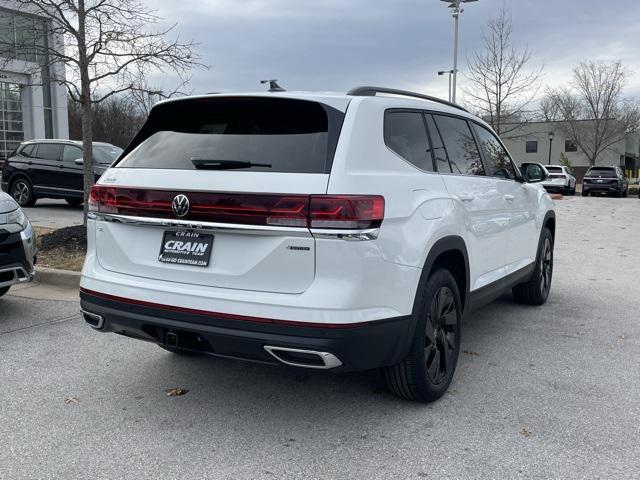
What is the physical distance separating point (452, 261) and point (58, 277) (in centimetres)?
488

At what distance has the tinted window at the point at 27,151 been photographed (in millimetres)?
14656

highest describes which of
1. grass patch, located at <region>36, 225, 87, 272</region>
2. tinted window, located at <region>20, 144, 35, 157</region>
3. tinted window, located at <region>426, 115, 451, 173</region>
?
tinted window, located at <region>20, 144, 35, 157</region>

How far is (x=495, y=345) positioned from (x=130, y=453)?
9.89 feet

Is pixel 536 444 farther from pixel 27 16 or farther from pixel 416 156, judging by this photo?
pixel 27 16

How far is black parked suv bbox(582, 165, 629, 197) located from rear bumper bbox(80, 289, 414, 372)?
30769mm

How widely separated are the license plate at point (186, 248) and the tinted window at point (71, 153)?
12.0 m

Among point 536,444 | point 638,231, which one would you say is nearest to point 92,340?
point 536,444

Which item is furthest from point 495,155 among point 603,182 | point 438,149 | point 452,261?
point 603,182

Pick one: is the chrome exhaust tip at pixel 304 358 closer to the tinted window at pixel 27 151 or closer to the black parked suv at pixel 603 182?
the tinted window at pixel 27 151

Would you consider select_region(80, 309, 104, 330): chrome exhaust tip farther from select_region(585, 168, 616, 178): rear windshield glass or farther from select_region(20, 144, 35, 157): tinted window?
select_region(585, 168, 616, 178): rear windshield glass

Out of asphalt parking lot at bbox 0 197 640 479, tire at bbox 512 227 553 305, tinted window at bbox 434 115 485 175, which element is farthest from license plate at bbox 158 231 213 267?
tire at bbox 512 227 553 305

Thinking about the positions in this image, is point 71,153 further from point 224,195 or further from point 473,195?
point 224,195

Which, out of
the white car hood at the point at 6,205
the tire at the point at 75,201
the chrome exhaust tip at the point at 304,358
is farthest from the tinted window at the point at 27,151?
the chrome exhaust tip at the point at 304,358

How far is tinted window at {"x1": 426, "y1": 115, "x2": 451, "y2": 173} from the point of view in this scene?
3922mm
